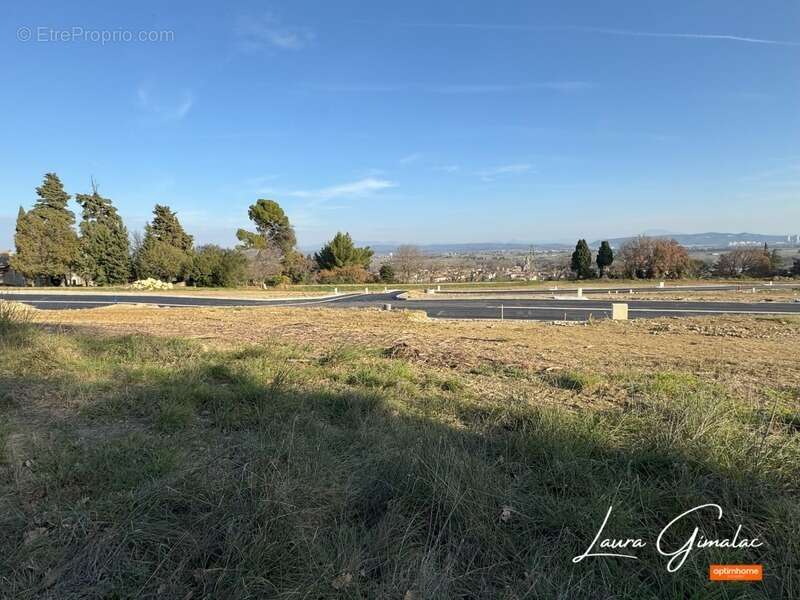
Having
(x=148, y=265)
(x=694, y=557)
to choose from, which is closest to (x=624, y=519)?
(x=694, y=557)

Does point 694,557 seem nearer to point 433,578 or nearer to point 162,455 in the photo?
point 433,578

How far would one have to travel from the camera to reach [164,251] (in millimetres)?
51125

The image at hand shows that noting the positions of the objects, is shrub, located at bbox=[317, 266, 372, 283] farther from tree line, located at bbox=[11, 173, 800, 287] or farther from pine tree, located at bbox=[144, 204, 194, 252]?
pine tree, located at bbox=[144, 204, 194, 252]

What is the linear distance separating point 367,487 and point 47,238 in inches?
2297

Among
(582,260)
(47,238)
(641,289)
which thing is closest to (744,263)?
(582,260)

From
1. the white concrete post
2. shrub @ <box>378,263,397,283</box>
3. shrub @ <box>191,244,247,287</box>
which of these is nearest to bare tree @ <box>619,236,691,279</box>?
shrub @ <box>378,263,397,283</box>

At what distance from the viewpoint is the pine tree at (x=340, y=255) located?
213 feet

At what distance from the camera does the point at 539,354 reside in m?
9.75

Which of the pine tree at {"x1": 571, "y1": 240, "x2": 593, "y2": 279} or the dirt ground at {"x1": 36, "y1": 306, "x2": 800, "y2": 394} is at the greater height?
the pine tree at {"x1": 571, "y1": 240, "x2": 593, "y2": 279}

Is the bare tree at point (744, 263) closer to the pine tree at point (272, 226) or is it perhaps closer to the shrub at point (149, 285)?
the pine tree at point (272, 226)

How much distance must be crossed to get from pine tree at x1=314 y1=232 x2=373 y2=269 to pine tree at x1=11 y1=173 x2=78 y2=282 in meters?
29.7

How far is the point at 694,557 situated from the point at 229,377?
5.23 metres
